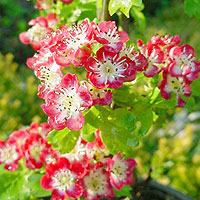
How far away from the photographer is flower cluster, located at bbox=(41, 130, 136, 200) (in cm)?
110

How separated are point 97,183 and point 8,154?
33 centimetres

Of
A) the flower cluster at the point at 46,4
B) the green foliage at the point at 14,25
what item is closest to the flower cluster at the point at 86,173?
the flower cluster at the point at 46,4

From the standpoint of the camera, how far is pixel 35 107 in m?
2.85

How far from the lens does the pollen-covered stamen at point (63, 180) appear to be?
3.61 feet

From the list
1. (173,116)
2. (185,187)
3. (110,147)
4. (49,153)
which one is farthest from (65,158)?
(173,116)

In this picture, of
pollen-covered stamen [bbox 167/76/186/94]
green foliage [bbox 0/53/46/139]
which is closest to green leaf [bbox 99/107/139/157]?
pollen-covered stamen [bbox 167/76/186/94]

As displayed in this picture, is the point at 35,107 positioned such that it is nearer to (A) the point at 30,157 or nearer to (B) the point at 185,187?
(B) the point at 185,187

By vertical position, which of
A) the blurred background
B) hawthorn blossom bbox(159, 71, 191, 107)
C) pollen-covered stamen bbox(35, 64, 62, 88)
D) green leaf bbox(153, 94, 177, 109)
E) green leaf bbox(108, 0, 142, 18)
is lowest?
the blurred background

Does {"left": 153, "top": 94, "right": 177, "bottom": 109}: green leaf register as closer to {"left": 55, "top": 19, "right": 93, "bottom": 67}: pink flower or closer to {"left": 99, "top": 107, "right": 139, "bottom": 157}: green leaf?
{"left": 99, "top": 107, "right": 139, "bottom": 157}: green leaf

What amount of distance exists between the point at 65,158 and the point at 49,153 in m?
0.08

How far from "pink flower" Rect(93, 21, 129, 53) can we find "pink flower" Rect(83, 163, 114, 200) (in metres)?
0.40

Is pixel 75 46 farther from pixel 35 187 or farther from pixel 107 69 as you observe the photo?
pixel 35 187

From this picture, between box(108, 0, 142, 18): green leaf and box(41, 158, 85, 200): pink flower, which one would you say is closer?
box(108, 0, 142, 18): green leaf

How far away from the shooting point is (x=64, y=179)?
1.10 meters
